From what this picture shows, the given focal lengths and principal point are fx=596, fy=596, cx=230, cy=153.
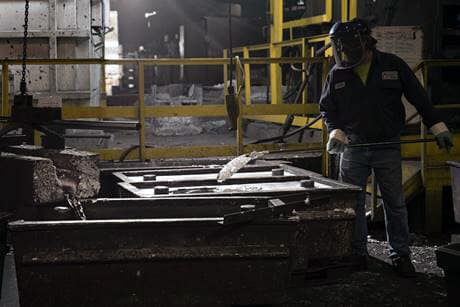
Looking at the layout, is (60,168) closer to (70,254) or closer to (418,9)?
(70,254)

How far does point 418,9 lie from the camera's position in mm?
8062

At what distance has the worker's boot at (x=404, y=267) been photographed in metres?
4.90

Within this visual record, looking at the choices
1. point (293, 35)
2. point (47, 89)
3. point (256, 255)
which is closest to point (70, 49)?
point (47, 89)

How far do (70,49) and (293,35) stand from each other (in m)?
3.87

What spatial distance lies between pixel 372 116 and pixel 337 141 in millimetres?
349

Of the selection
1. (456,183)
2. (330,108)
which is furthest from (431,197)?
(330,108)

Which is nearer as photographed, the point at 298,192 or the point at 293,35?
the point at 298,192

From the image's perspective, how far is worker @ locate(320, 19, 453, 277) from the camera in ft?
15.8

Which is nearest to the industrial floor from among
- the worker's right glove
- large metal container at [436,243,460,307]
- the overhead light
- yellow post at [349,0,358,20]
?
large metal container at [436,243,460,307]

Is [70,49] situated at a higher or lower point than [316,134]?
higher

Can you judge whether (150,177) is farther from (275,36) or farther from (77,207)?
(275,36)

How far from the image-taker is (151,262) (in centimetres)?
321

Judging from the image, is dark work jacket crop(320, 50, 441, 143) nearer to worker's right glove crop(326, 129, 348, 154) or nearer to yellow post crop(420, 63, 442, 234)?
worker's right glove crop(326, 129, 348, 154)

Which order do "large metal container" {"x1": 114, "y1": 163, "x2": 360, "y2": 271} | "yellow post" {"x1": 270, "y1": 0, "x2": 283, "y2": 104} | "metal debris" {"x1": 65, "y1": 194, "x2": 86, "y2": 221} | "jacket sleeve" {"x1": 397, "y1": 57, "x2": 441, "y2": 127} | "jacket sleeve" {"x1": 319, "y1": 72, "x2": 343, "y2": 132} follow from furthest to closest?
"yellow post" {"x1": 270, "y1": 0, "x2": 283, "y2": 104}, "jacket sleeve" {"x1": 319, "y1": 72, "x2": 343, "y2": 132}, "jacket sleeve" {"x1": 397, "y1": 57, "x2": 441, "y2": 127}, "large metal container" {"x1": 114, "y1": 163, "x2": 360, "y2": 271}, "metal debris" {"x1": 65, "y1": 194, "x2": 86, "y2": 221}
